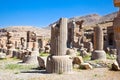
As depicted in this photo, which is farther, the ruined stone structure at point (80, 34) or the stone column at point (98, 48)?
the ruined stone structure at point (80, 34)

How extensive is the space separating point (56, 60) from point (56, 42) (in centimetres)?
100

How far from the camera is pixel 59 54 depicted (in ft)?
38.8

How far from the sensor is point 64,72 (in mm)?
11594

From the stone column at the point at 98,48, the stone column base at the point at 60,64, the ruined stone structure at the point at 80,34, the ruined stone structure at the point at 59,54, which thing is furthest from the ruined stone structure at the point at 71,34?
the stone column base at the point at 60,64

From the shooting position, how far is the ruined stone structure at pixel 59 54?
11594mm

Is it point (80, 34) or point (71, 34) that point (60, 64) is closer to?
point (80, 34)

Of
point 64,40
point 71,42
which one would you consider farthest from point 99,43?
point 71,42

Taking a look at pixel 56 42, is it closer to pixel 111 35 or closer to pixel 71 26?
pixel 111 35

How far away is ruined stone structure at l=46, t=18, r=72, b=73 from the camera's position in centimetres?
1159

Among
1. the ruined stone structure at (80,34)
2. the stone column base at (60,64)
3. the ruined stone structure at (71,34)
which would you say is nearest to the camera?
the stone column base at (60,64)

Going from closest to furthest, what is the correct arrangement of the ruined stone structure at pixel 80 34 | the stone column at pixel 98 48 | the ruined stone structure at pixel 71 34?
the stone column at pixel 98 48
the ruined stone structure at pixel 80 34
the ruined stone structure at pixel 71 34

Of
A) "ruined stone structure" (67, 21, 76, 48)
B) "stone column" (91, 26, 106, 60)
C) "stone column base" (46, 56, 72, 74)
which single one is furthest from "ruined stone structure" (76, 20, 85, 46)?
"stone column base" (46, 56, 72, 74)

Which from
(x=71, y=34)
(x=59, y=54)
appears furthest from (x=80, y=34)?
(x=59, y=54)

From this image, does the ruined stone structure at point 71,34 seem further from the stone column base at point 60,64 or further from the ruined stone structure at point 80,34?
the stone column base at point 60,64
